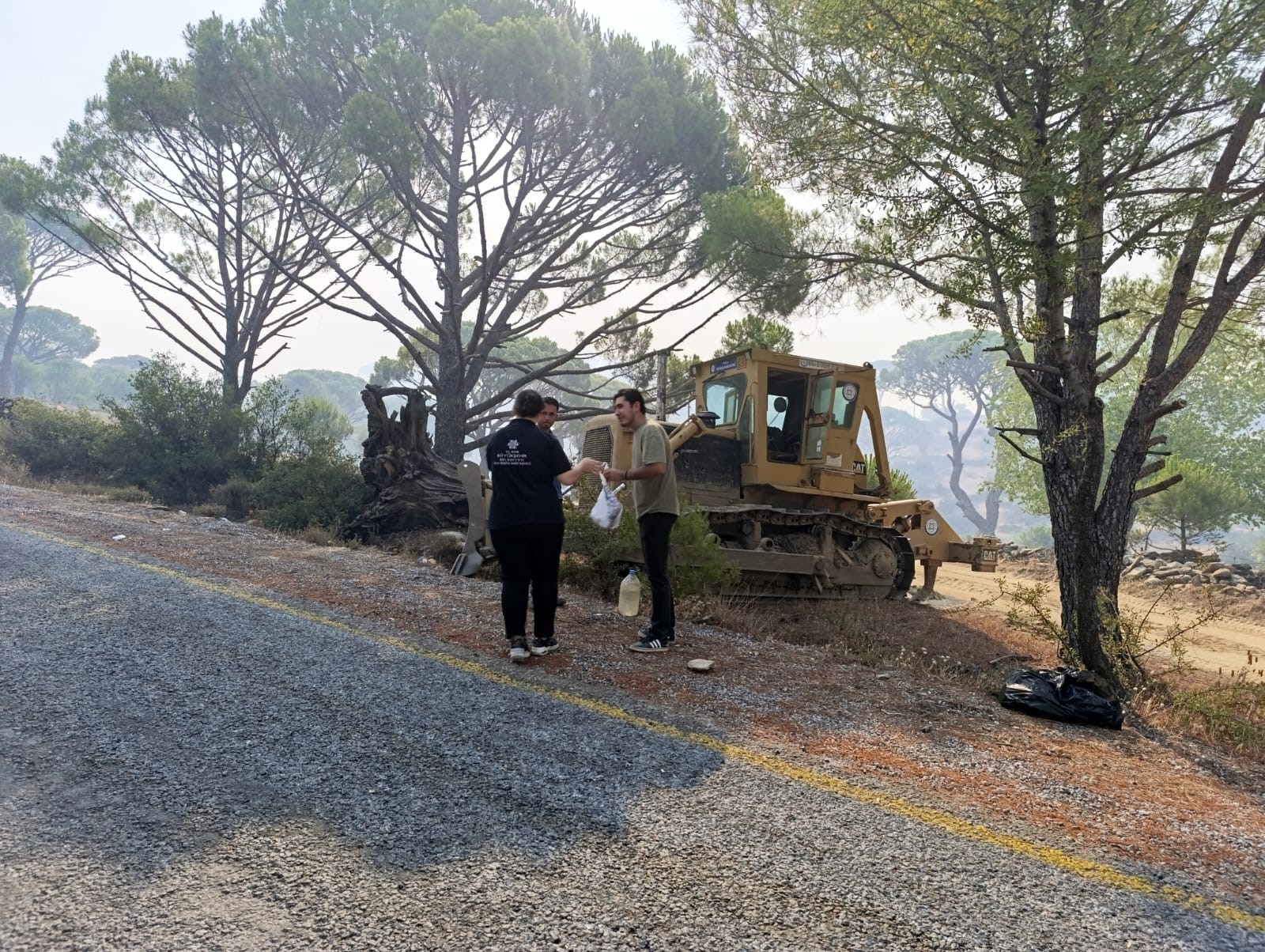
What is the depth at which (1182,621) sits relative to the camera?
12.4m

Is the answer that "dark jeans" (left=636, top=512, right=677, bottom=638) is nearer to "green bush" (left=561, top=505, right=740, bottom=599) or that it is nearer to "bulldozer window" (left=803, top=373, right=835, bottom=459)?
"green bush" (left=561, top=505, right=740, bottom=599)

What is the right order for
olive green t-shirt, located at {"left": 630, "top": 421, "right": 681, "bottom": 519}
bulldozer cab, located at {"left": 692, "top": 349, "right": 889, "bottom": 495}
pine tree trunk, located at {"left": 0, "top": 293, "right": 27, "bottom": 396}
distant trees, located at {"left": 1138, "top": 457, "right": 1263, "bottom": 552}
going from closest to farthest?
olive green t-shirt, located at {"left": 630, "top": 421, "right": 681, "bottom": 519}, bulldozer cab, located at {"left": 692, "top": 349, "right": 889, "bottom": 495}, distant trees, located at {"left": 1138, "top": 457, "right": 1263, "bottom": 552}, pine tree trunk, located at {"left": 0, "top": 293, "right": 27, "bottom": 396}

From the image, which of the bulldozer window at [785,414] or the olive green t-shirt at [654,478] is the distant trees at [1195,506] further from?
the olive green t-shirt at [654,478]

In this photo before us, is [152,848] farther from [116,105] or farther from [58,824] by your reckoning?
[116,105]

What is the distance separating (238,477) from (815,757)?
48.9 feet

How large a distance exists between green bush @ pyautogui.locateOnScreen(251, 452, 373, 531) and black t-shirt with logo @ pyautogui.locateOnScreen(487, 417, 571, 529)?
8.23m

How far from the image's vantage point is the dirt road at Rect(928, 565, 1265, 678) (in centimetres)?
927

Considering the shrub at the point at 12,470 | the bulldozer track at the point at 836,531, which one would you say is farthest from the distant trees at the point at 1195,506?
the shrub at the point at 12,470

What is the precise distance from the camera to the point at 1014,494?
30.5 metres

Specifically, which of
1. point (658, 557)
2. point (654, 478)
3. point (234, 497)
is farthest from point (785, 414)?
point (234, 497)

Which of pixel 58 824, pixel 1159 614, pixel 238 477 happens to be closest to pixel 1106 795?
pixel 58 824

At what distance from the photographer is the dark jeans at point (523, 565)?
5.10 m

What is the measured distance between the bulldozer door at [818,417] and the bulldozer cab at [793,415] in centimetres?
1

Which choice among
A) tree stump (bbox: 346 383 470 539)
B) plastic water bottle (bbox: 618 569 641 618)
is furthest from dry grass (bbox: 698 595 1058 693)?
tree stump (bbox: 346 383 470 539)
